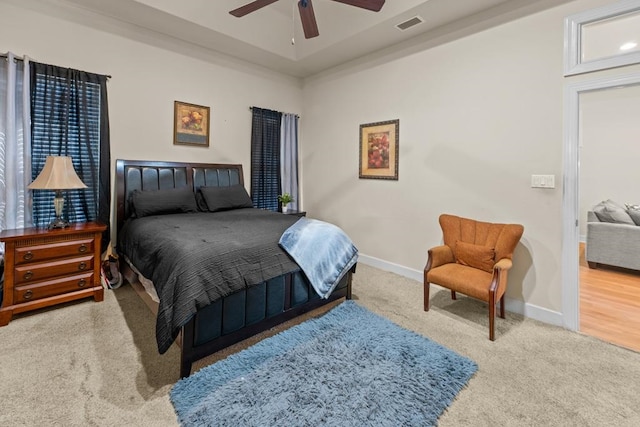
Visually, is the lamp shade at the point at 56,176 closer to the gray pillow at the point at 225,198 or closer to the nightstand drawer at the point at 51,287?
the nightstand drawer at the point at 51,287

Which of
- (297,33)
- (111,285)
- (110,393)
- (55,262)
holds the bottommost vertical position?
(110,393)

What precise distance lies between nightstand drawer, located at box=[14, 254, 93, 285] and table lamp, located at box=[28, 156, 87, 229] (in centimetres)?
36

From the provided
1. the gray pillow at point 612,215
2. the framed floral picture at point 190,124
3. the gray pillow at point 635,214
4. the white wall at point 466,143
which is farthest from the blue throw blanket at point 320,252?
the gray pillow at point 635,214

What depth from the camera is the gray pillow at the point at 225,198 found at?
3865 mm

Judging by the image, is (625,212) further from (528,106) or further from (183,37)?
(183,37)

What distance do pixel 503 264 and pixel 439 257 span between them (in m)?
0.56

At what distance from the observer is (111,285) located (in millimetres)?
3248

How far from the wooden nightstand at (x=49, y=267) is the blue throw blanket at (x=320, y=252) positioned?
2.00 meters

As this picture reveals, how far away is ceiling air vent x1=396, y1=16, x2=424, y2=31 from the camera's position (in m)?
3.22

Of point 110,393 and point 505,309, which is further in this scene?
point 505,309

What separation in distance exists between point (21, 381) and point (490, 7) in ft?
15.9

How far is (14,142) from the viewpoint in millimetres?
2891

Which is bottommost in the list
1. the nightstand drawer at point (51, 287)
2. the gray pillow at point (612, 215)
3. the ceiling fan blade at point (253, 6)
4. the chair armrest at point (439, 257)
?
the nightstand drawer at point (51, 287)

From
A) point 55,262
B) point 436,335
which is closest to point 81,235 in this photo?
point 55,262
